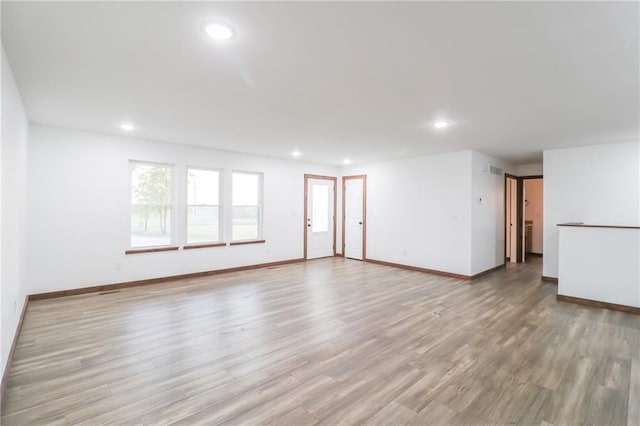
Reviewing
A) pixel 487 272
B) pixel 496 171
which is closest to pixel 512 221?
pixel 496 171

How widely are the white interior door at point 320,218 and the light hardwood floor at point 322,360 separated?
3228mm

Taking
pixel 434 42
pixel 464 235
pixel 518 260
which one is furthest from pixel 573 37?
pixel 518 260

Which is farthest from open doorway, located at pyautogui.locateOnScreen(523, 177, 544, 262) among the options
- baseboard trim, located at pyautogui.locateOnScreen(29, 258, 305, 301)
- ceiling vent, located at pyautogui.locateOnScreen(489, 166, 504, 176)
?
baseboard trim, located at pyautogui.locateOnScreen(29, 258, 305, 301)

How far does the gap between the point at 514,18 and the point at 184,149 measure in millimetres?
5394

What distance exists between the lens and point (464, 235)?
595 centimetres

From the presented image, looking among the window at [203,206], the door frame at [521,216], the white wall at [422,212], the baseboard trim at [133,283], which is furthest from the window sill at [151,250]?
the door frame at [521,216]

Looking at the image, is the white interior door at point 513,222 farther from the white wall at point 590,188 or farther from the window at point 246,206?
the window at point 246,206

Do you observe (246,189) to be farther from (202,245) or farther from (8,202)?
(8,202)

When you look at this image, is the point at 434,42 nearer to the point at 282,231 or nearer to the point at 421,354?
the point at 421,354

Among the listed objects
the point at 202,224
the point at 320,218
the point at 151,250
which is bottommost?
the point at 151,250

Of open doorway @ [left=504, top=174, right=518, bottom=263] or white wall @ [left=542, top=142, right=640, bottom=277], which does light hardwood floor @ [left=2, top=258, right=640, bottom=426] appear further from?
open doorway @ [left=504, top=174, right=518, bottom=263]

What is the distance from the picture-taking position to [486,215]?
6414 mm

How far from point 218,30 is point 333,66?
2.98 feet

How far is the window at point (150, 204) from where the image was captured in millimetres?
5348
